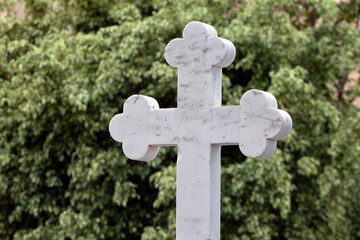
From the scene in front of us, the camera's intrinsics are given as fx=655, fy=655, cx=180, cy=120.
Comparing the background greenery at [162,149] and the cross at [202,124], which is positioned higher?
the background greenery at [162,149]

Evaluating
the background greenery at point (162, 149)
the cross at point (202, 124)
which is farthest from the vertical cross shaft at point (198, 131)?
the background greenery at point (162, 149)

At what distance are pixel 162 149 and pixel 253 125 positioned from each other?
154 inches

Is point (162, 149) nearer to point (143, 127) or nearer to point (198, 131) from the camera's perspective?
point (143, 127)

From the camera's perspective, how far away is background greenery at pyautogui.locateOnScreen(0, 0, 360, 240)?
6.41 metres

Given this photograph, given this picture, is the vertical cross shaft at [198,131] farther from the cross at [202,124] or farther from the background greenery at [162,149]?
the background greenery at [162,149]

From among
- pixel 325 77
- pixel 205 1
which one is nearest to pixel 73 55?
pixel 205 1

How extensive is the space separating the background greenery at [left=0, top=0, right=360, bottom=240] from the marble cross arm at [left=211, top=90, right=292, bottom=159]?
135 inches

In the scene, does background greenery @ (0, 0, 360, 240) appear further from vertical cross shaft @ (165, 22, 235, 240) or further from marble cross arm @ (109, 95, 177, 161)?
vertical cross shaft @ (165, 22, 235, 240)

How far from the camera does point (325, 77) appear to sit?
751 centimetres

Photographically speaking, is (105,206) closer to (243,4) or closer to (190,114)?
(243,4)

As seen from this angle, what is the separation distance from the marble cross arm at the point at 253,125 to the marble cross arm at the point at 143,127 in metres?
0.24

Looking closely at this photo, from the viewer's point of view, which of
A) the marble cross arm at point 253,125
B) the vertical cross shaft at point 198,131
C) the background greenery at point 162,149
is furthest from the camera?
the background greenery at point 162,149

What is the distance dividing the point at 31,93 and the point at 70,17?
4.93 ft

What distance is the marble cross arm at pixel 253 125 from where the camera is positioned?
2576mm
